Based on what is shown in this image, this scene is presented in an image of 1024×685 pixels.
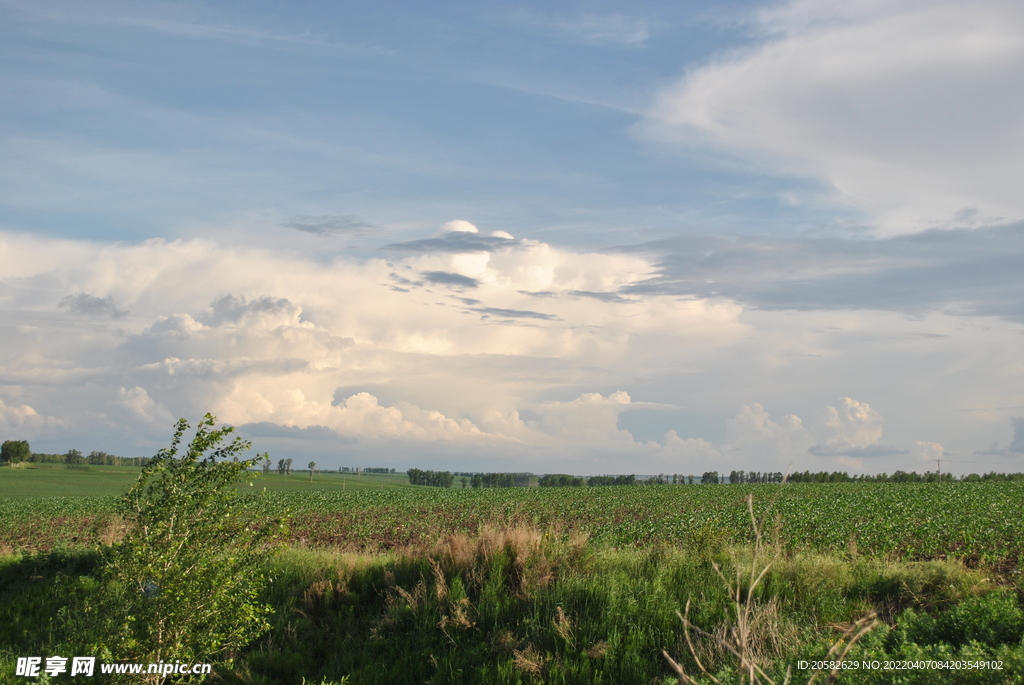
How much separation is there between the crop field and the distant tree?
112 metres

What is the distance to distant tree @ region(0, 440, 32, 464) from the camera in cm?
14700

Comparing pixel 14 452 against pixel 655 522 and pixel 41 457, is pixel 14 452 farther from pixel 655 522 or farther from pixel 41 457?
pixel 655 522

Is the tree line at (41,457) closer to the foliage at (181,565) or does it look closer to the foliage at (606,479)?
the foliage at (606,479)

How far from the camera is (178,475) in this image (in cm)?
1198

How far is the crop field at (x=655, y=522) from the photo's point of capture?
23.4 metres

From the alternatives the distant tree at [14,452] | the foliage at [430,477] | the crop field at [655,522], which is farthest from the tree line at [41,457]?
the crop field at [655,522]

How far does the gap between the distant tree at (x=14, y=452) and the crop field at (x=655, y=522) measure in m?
112

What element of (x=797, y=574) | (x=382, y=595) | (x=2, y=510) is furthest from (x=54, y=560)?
(x=2, y=510)

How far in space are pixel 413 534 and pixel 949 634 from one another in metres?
26.1

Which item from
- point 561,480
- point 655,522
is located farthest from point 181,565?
point 561,480

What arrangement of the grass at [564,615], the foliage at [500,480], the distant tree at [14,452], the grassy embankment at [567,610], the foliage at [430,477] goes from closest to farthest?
the grassy embankment at [567,610], the grass at [564,615], the distant tree at [14,452], the foliage at [430,477], the foliage at [500,480]

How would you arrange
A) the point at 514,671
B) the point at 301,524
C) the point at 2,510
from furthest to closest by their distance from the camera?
the point at 2,510, the point at 301,524, the point at 514,671

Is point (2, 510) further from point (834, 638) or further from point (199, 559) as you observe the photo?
point (834, 638)

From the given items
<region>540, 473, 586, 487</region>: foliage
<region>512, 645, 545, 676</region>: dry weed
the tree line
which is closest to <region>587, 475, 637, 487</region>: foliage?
<region>540, 473, 586, 487</region>: foliage
